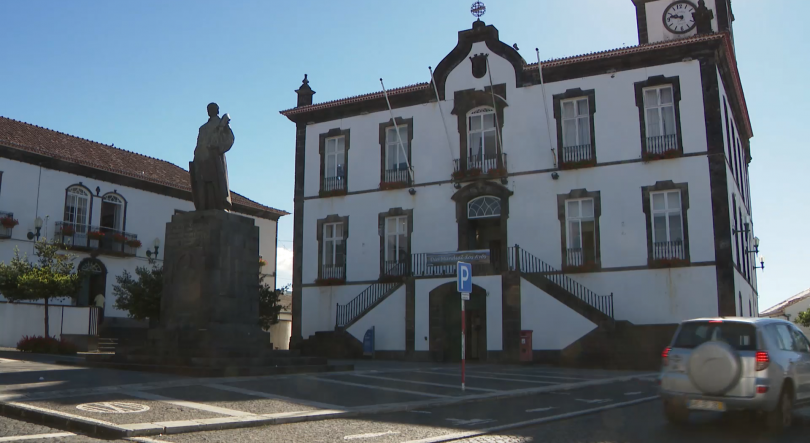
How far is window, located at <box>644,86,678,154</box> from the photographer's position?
25.8 metres

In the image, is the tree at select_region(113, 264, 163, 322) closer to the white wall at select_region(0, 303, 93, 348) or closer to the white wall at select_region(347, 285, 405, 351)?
the white wall at select_region(0, 303, 93, 348)

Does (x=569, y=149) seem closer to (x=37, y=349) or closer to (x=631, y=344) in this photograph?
(x=631, y=344)

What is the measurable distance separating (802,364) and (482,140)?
20.0 m

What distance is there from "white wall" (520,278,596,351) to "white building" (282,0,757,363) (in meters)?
0.05

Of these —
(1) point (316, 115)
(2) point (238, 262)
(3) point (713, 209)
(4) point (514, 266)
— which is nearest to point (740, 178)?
(3) point (713, 209)

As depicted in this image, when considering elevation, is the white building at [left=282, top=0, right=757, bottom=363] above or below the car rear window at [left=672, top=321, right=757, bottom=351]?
above

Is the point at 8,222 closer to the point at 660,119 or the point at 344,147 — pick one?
the point at 344,147

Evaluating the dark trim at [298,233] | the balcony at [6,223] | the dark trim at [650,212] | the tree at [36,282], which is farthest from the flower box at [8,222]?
the dark trim at [650,212]

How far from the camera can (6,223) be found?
30.5 metres

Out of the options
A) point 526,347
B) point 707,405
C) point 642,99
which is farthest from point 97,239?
point 707,405

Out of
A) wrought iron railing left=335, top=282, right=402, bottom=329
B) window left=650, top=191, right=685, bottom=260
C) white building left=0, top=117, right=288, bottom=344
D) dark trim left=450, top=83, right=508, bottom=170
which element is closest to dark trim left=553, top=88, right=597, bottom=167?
dark trim left=450, top=83, right=508, bottom=170

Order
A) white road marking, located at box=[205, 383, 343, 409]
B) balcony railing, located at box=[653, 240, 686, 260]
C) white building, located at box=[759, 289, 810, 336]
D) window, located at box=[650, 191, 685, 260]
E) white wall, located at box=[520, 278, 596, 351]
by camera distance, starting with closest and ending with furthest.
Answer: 1. white road marking, located at box=[205, 383, 343, 409]
2. white wall, located at box=[520, 278, 596, 351]
3. balcony railing, located at box=[653, 240, 686, 260]
4. window, located at box=[650, 191, 685, 260]
5. white building, located at box=[759, 289, 810, 336]

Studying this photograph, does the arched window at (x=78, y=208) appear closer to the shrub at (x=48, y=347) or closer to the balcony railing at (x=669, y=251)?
the shrub at (x=48, y=347)

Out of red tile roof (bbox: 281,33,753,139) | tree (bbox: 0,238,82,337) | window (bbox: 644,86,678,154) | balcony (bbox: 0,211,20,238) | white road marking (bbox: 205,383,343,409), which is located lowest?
white road marking (bbox: 205,383,343,409)
